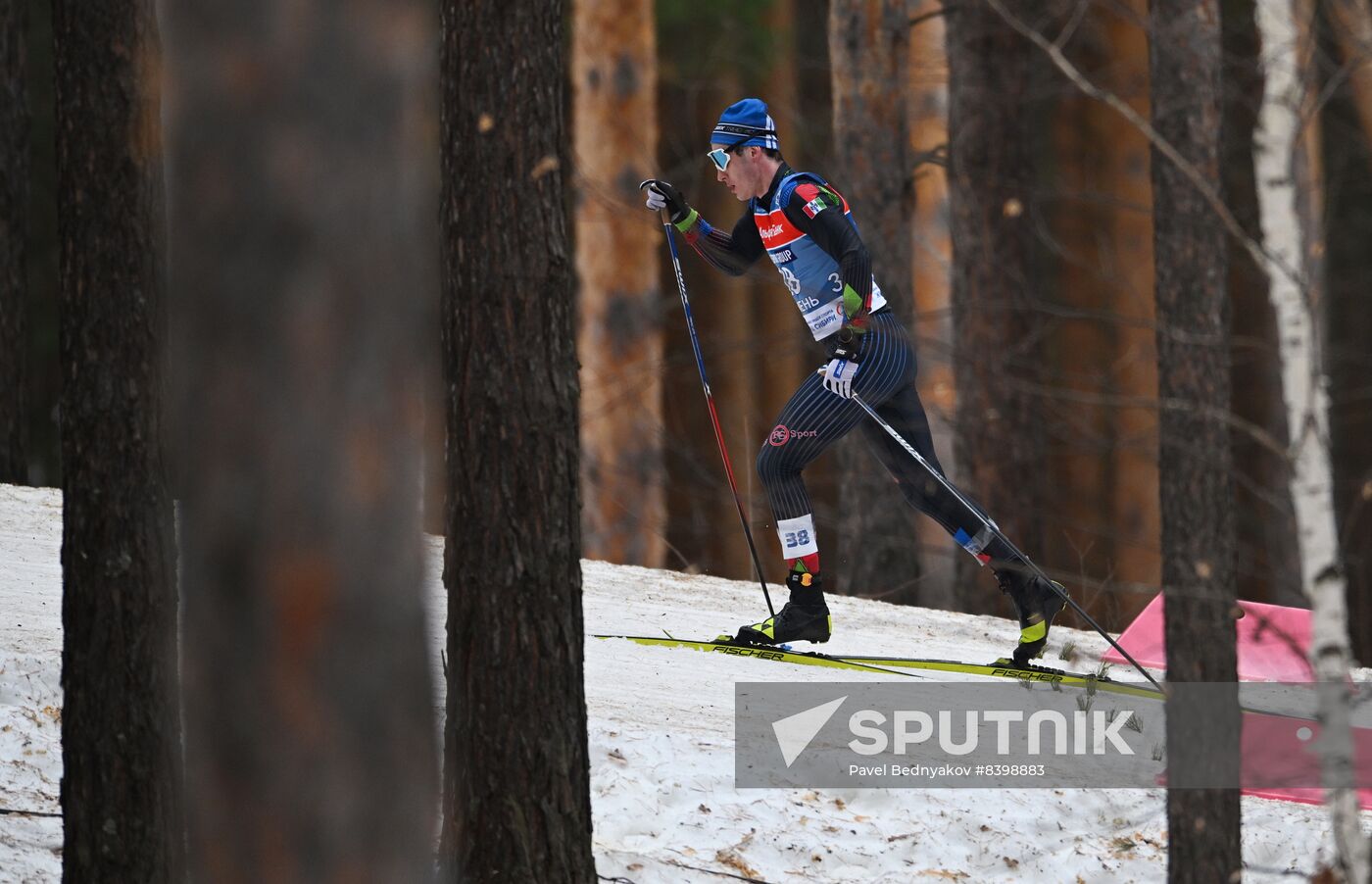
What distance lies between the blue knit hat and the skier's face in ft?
0.11

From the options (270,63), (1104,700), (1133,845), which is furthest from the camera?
Result: (1104,700)

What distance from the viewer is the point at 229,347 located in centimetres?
227

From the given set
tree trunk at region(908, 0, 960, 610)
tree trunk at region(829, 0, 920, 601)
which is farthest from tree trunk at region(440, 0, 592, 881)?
tree trunk at region(908, 0, 960, 610)

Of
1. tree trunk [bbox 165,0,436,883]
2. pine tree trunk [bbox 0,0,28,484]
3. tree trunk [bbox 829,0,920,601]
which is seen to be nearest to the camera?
tree trunk [bbox 165,0,436,883]

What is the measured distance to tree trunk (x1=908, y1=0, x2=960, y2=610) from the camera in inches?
455

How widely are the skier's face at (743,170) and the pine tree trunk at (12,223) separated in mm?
5758

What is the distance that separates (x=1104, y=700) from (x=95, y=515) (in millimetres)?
4349

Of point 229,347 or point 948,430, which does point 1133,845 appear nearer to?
point 229,347

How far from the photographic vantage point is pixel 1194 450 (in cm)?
477

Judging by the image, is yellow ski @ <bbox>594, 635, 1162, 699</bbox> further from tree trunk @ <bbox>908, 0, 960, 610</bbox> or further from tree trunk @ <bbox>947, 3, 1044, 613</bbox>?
tree trunk @ <bbox>947, 3, 1044, 613</bbox>

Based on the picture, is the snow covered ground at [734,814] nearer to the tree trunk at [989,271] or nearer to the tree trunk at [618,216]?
the tree trunk at [989,271]

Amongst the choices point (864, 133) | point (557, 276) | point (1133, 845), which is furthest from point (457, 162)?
point (864, 133)

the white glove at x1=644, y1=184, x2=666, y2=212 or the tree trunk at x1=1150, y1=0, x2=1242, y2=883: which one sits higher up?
the white glove at x1=644, y1=184, x2=666, y2=212

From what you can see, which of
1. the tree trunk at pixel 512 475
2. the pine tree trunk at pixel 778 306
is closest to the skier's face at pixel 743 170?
the tree trunk at pixel 512 475
